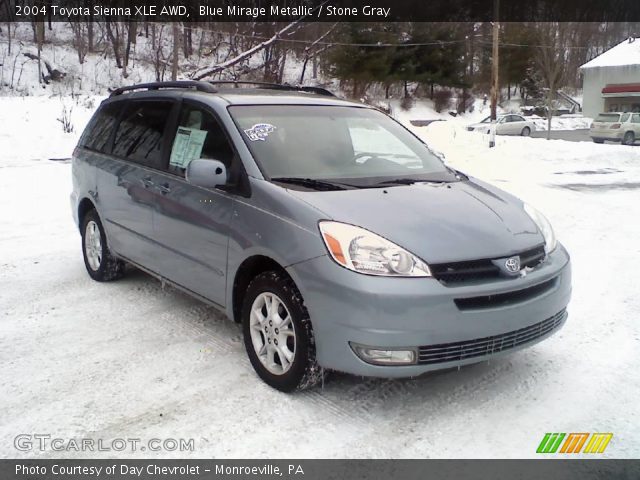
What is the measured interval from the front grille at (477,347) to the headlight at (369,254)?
388mm

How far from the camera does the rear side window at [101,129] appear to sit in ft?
18.1

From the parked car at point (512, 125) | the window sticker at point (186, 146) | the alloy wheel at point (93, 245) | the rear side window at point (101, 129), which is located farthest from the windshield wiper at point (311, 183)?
the parked car at point (512, 125)

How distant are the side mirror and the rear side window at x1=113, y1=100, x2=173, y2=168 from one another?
0.93 metres

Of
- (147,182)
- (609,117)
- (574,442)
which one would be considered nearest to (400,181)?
(574,442)

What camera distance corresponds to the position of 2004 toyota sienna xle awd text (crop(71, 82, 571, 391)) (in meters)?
3.06

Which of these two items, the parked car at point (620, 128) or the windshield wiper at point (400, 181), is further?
the parked car at point (620, 128)

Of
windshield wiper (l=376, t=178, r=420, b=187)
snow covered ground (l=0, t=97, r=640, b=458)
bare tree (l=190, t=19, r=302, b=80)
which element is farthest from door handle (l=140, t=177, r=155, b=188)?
bare tree (l=190, t=19, r=302, b=80)

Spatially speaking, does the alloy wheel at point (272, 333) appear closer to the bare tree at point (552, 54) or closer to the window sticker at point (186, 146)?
the window sticker at point (186, 146)

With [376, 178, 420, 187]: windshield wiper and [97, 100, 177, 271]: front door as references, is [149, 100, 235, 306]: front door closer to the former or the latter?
[97, 100, 177, 271]: front door

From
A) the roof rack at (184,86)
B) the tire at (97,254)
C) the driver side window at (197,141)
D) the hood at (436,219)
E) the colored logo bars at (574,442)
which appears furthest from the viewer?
the tire at (97,254)

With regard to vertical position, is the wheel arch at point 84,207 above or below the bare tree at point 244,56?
below

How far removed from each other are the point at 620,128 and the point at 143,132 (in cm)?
2860

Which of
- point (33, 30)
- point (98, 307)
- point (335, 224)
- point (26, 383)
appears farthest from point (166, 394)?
point (33, 30)

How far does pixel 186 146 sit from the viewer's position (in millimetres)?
4324
